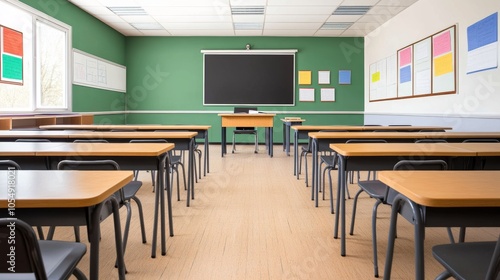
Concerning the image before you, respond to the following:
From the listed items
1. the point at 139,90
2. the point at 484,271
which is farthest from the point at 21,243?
the point at 139,90

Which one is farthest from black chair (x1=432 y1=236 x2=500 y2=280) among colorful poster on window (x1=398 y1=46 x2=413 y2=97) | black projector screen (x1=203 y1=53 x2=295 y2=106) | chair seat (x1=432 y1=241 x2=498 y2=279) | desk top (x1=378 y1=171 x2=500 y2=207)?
black projector screen (x1=203 y1=53 x2=295 y2=106)

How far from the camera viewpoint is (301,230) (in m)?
2.91

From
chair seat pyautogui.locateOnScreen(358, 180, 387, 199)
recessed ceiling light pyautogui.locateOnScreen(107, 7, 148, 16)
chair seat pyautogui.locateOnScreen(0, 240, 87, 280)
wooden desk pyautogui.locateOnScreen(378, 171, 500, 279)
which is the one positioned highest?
recessed ceiling light pyautogui.locateOnScreen(107, 7, 148, 16)

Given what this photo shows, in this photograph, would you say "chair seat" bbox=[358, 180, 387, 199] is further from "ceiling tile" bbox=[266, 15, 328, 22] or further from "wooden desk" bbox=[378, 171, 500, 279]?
"ceiling tile" bbox=[266, 15, 328, 22]

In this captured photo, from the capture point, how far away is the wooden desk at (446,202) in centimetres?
109

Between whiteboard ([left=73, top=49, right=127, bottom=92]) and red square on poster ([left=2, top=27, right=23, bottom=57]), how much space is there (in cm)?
154

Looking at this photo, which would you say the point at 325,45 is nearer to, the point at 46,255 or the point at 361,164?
the point at 361,164

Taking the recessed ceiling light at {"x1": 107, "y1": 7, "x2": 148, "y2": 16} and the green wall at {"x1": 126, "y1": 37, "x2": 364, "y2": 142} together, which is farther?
the green wall at {"x1": 126, "y1": 37, "x2": 364, "y2": 142}

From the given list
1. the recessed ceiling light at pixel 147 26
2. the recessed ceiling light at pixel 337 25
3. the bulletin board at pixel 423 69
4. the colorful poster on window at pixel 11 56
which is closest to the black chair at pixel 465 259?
the bulletin board at pixel 423 69

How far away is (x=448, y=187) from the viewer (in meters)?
1.24

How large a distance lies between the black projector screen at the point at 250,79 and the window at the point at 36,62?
3627mm

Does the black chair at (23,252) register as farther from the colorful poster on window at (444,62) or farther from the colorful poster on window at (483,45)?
the colorful poster on window at (444,62)

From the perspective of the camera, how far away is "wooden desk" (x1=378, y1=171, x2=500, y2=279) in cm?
109

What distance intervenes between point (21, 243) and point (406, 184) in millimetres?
1108
